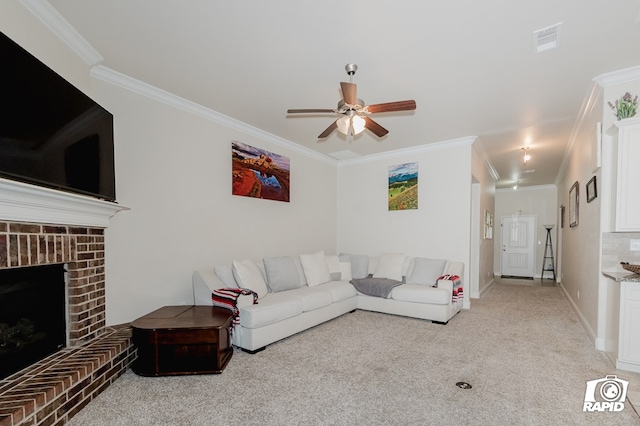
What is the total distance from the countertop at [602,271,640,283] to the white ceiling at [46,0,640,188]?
193 cm

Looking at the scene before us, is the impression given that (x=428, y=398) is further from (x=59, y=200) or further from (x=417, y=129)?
(x=417, y=129)

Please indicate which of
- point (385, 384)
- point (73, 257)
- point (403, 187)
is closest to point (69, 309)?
Answer: point (73, 257)

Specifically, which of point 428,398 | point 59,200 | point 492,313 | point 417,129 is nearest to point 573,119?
point 417,129

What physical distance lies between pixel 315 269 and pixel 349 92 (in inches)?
115

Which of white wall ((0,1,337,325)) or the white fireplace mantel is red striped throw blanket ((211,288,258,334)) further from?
the white fireplace mantel

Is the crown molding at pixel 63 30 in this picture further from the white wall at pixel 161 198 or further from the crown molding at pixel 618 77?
the crown molding at pixel 618 77

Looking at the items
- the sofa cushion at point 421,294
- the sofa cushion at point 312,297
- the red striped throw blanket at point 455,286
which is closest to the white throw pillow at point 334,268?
the sofa cushion at point 312,297

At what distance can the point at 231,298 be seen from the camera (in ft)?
10.9

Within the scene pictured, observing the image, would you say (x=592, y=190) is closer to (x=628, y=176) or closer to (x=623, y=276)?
(x=628, y=176)

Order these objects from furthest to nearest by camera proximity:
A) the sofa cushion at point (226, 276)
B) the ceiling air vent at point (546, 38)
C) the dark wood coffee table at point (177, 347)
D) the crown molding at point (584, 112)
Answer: the sofa cushion at point (226, 276) < the crown molding at point (584, 112) < the dark wood coffee table at point (177, 347) < the ceiling air vent at point (546, 38)

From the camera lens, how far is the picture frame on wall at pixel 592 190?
351cm

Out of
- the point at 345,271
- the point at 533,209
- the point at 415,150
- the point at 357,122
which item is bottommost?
the point at 345,271

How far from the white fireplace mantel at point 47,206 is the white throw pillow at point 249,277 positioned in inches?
57.1

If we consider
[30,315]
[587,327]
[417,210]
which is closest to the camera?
[30,315]
